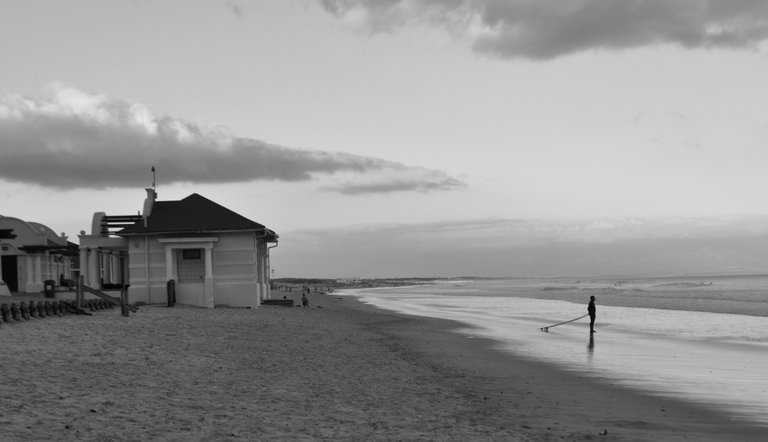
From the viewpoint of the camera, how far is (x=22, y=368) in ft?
39.1

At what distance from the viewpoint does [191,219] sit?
117ft

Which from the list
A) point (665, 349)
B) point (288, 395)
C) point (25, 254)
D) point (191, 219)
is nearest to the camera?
point (288, 395)

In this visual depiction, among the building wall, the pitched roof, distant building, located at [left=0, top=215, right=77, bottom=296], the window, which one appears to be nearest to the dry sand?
the building wall

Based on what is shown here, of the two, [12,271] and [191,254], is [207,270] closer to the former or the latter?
[191,254]

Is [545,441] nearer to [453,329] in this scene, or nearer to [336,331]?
[336,331]

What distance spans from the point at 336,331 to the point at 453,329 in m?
7.10

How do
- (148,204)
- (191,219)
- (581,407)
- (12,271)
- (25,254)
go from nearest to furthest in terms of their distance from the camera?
(581,407) → (148,204) → (191,219) → (25,254) → (12,271)

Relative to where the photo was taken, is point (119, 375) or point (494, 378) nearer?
point (119, 375)

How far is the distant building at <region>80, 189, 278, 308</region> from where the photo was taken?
3488 centimetres

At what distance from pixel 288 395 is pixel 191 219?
25.1m

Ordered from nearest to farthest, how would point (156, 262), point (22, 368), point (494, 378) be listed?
point (22, 368)
point (494, 378)
point (156, 262)

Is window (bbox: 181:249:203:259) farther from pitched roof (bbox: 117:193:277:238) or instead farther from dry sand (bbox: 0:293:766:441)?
dry sand (bbox: 0:293:766:441)

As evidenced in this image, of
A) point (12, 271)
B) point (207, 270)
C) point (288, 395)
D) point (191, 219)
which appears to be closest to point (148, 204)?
point (191, 219)

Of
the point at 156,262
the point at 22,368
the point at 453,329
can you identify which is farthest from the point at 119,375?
the point at 156,262
